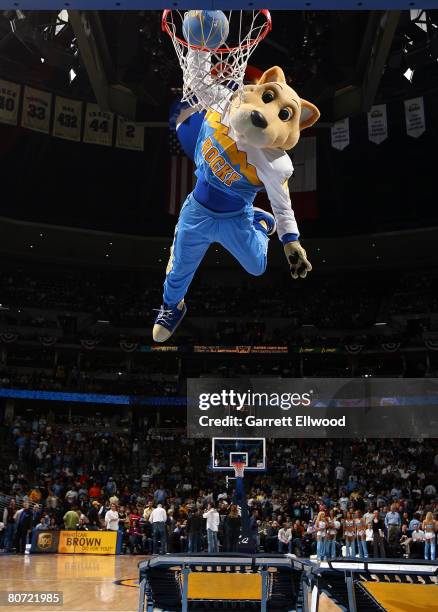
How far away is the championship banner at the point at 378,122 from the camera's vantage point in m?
27.0

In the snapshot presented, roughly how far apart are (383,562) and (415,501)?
1978 cm

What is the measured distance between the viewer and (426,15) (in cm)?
2217

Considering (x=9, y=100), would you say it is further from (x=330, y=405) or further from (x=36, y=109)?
(x=330, y=405)

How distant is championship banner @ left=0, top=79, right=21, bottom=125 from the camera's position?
26.6 metres

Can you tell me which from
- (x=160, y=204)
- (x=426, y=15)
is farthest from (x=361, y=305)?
(x=426, y=15)

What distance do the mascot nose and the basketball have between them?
2.06 ft

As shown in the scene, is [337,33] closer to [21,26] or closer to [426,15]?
[426,15]

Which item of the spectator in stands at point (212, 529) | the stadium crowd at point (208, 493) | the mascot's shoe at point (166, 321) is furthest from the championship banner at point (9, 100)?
the mascot's shoe at point (166, 321)

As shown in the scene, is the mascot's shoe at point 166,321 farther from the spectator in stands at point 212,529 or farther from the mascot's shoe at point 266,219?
the spectator in stands at point 212,529

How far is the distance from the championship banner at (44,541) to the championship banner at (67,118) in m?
15.2

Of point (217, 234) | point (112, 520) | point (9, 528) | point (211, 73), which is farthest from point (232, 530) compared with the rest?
point (211, 73)

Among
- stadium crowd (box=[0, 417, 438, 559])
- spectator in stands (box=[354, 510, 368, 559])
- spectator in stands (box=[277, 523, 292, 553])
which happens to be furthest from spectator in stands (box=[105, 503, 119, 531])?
spectator in stands (box=[354, 510, 368, 559])

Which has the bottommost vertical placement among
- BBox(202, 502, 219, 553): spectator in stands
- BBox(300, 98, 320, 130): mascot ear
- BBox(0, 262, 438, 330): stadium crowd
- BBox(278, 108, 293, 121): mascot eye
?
BBox(202, 502, 219, 553): spectator in stands

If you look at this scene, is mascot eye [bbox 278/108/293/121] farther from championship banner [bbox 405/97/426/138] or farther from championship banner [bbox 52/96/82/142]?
championship banner [bbox 52/96/82/142]
